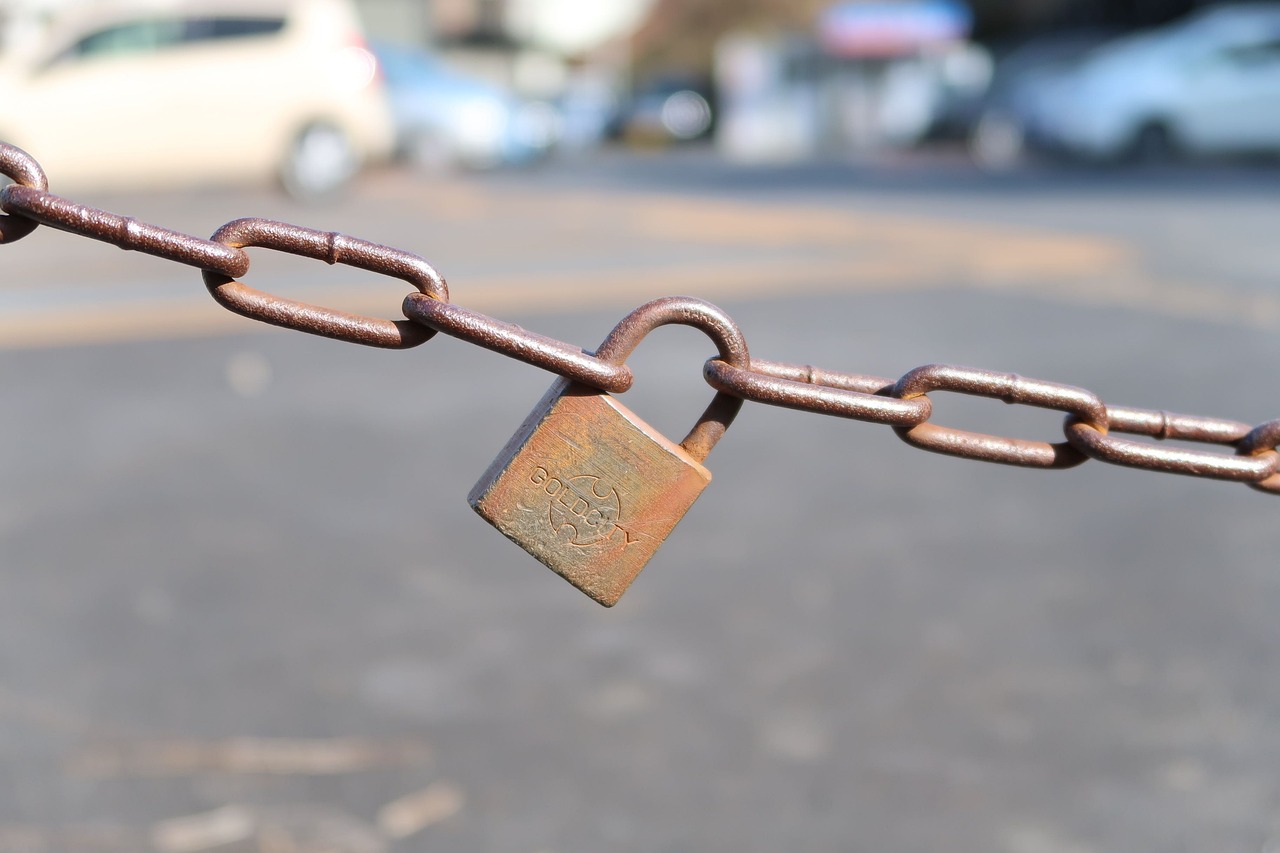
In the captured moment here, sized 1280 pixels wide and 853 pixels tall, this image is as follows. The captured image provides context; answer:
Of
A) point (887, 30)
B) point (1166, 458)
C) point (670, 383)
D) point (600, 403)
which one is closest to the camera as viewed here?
point (600, 403)

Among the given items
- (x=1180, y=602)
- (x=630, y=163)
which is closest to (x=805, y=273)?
(x=1180, y=602)

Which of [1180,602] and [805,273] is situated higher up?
[805,273]

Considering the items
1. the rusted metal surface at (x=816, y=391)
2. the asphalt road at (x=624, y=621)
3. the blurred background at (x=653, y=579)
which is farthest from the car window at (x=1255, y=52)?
the rusted metal surface at (x=816, y=391)

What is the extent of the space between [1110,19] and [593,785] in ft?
106

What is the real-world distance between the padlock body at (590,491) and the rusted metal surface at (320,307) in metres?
0.15

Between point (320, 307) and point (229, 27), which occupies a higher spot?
point (229, 27)

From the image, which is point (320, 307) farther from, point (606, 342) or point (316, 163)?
point (316, 163)

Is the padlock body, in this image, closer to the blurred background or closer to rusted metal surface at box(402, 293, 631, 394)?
rusted metal surface at box(402, 293, 631, 394)

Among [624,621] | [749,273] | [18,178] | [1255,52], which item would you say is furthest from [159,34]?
[1255,52]

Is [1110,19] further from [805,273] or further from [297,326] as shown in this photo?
[297,326]

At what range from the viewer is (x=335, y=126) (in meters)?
12.9

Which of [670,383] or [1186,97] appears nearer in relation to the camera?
[670,383]

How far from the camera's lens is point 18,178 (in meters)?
1.19

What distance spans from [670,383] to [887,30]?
85.9ft
